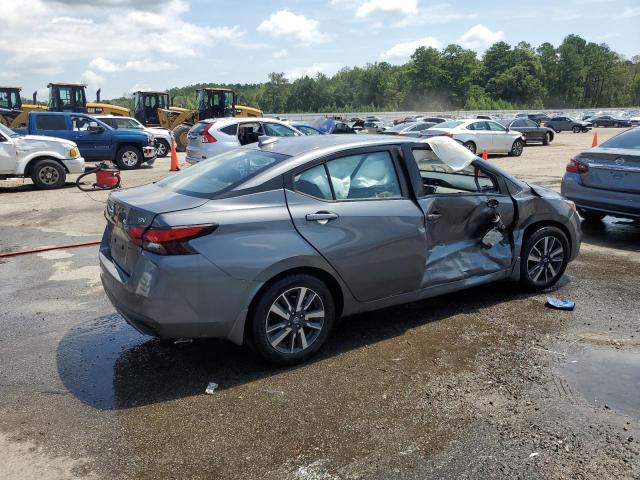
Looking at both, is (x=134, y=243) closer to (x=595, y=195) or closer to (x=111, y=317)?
(x=111, y=317)

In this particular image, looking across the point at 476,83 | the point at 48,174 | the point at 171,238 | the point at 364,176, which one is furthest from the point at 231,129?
the point at 476,83

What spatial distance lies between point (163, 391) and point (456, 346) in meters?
2.25

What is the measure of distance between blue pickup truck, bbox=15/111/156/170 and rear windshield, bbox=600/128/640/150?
14.0 meters

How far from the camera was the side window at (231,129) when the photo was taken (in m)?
14.8

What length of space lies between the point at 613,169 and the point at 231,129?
9878 millimetres

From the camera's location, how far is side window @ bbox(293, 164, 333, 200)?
408cm

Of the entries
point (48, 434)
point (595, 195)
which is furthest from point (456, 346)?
point (595, 195)

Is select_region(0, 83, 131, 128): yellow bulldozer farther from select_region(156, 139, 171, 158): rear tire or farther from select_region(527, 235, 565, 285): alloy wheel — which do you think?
select_region(527, 235, 565, 285): alloy wheel

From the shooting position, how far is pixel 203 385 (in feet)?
12.5

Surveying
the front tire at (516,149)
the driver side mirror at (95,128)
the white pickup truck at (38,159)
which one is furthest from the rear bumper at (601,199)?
the front tire at (516,149)

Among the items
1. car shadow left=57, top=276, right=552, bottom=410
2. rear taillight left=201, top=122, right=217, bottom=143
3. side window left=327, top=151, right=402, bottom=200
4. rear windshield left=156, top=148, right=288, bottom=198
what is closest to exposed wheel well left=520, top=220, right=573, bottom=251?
car shadow left=57, top=276, right=552, bottom=410

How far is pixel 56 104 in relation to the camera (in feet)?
87.3

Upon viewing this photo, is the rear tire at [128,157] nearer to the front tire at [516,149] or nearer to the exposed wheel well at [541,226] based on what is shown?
the front tire at [516,149]

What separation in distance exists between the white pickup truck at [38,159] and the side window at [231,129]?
369 cm
